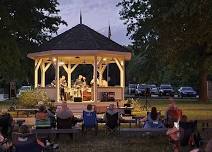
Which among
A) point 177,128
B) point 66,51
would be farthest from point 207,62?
point 177,128

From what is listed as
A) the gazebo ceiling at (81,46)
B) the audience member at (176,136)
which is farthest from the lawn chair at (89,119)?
the gazebo ceiling at (81,46)

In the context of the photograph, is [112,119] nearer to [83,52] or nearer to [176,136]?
[176,136]

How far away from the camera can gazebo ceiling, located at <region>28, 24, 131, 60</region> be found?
104 feet

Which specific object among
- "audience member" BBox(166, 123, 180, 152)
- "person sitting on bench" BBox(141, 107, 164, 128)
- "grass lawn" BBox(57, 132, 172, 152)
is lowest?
"grass lawn" BBox(57, 132, 172, 152)

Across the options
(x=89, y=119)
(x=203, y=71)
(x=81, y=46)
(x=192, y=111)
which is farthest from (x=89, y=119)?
(x=203, y=71)

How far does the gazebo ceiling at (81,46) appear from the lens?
31.7 meters

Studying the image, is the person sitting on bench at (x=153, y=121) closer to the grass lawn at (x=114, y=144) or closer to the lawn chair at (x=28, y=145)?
the grass lawn at (x=114, y=144)

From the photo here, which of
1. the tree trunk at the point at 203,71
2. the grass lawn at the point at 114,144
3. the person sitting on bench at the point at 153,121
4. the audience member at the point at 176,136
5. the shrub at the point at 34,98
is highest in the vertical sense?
the tree trunk at the point at 203,71

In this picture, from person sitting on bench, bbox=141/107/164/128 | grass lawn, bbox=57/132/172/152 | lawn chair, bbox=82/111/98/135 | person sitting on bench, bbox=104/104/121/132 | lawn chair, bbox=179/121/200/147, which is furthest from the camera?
person sitting on bench, bbox=104/104/121/132

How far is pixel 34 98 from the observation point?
31641 mm

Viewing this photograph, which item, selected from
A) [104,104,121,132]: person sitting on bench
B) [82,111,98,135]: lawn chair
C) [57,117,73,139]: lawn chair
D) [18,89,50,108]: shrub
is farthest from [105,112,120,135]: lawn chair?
[18,89,50,108]: shrub

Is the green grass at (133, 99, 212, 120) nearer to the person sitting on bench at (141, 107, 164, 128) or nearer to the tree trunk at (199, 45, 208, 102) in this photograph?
the tree trunk at (199, 45, 208, 102)

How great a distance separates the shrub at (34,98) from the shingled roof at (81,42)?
2495 mm

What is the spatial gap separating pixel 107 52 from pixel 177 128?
682 inches
